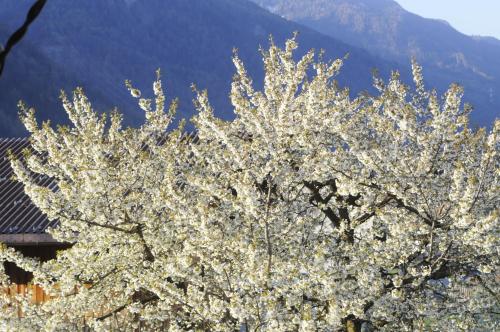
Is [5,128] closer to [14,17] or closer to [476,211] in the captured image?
[476,211]

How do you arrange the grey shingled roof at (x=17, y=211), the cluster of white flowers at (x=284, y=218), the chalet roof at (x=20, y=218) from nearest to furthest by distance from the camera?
1. the cluster of white flowers at (x=284, y=218)
2. the chalet roof at (x=20, y=218)
3. the grey shingled roof at (x=17, y=211)

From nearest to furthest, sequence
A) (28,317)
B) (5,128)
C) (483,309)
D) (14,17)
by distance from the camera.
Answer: (28,317)
(483,309)
(5,128)
(14,17)

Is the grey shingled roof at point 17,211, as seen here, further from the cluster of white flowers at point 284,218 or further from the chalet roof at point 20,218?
the cluster of white flowers at point 284,218

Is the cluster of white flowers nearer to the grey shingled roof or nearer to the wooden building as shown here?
the grey shingled roof

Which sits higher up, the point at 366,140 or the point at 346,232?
the point at 366,140

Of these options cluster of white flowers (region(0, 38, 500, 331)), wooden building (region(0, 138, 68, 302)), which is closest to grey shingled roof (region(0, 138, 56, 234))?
wooden building (region(0, 138, 68, 302))

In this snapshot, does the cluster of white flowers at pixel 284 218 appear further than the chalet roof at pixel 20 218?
No

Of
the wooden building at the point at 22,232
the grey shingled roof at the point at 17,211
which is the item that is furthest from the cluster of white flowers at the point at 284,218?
the wooden building at the point at 22,232

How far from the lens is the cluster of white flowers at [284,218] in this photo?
8.90 m

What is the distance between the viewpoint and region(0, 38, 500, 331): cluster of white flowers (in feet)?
29.2

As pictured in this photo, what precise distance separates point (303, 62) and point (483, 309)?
5.63m

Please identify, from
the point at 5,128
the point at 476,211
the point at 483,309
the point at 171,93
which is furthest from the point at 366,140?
the point at 171,93

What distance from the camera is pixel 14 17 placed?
544ft

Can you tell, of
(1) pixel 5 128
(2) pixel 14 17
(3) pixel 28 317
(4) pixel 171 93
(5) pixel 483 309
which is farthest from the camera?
(4) pixel 171 93
